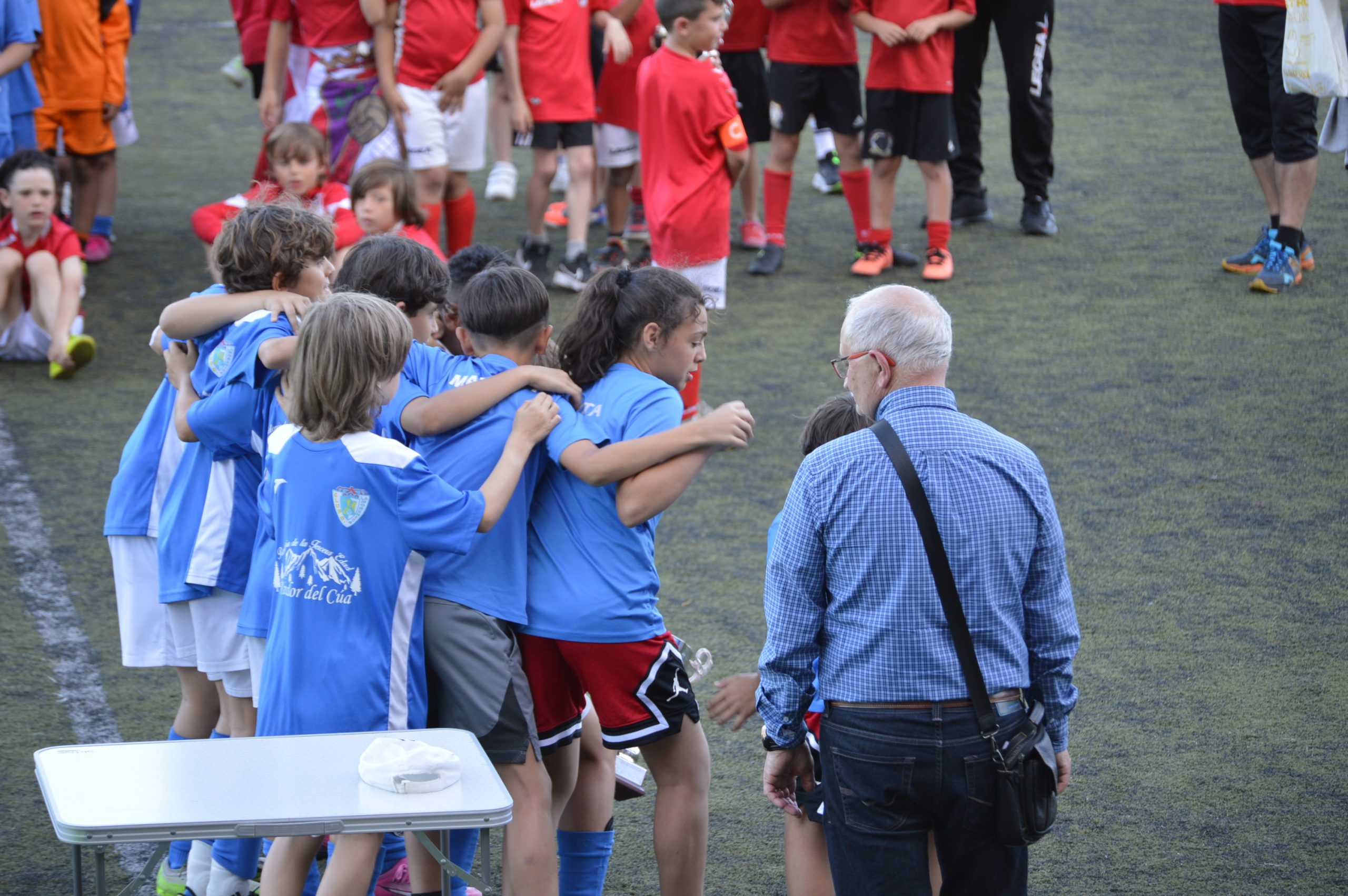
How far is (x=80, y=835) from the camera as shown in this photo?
218 centimetres

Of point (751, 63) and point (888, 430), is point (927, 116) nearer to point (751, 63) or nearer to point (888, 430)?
point (751, 63)

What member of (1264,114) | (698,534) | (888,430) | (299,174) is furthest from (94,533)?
(1264,114)

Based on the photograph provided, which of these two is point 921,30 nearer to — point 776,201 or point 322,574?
point 776,201

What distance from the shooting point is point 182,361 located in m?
3.34

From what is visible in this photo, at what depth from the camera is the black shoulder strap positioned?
239 centimetres

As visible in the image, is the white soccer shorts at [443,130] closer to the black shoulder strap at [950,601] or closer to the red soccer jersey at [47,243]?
the red soccer jersey at [47,243]

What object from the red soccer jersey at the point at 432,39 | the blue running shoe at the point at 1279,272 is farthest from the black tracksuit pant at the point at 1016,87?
the red soccer jersey at the point at 432,39

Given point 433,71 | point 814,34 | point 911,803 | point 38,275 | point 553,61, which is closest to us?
point 911,803

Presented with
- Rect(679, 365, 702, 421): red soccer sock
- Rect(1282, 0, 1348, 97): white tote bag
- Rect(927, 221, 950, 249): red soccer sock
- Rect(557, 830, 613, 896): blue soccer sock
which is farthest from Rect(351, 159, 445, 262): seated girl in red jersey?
Rect(1282, 0, 1348, 97): white tote bag

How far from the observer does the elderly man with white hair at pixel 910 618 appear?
2.40m

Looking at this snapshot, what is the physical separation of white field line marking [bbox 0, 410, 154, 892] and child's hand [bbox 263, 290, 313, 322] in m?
1.29

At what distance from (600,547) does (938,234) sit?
17.4 ft

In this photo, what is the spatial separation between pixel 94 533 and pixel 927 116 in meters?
4.67

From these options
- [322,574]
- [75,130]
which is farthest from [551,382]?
[75,130]
